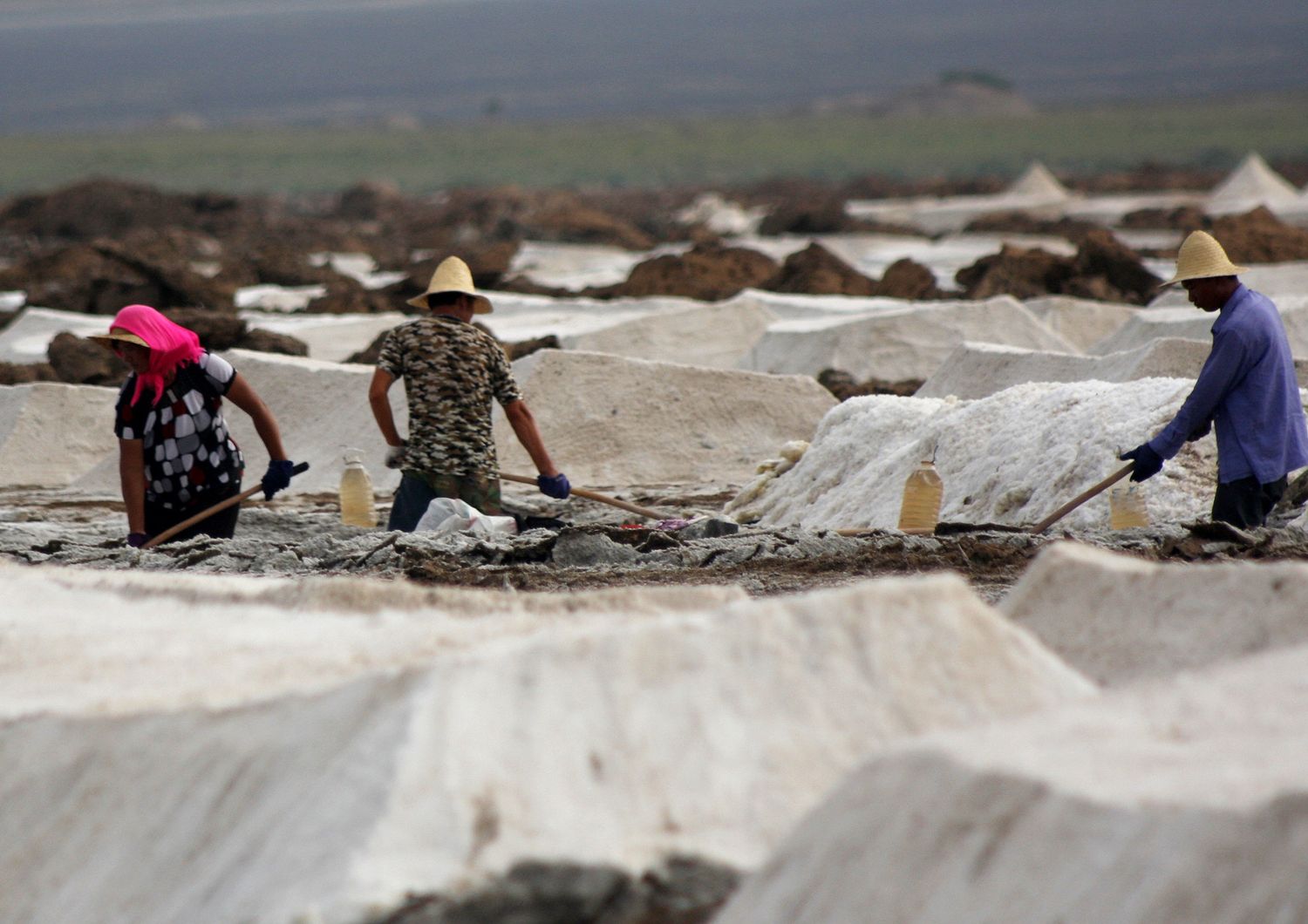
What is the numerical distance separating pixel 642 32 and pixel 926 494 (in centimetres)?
17253

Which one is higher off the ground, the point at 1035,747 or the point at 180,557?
the point at 1035,747

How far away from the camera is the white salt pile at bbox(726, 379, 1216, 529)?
620 cm

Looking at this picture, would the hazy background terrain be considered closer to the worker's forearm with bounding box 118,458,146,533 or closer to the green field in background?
the green field in background

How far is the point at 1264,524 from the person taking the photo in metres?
5.51

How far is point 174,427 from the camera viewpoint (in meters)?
5.48

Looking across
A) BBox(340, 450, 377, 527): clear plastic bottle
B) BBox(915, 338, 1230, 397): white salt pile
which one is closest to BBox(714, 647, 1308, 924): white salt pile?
BBox(340, 450, 377, 527): clear plastic bottle

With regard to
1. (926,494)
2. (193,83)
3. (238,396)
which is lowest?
(193,83)

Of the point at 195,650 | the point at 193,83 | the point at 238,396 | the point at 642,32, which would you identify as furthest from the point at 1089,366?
the point at 642,32

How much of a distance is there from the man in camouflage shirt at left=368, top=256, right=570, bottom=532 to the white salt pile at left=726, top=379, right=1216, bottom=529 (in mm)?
A: 1271

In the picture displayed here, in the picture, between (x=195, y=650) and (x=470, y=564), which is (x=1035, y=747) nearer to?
(x=195, y=650)

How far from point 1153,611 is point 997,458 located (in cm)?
351

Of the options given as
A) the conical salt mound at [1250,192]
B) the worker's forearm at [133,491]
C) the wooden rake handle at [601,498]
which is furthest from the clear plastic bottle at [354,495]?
the conical salt mound at [1250,192]

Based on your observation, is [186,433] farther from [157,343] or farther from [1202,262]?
[1202,262]

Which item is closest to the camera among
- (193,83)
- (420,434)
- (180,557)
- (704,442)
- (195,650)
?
(195,650)
